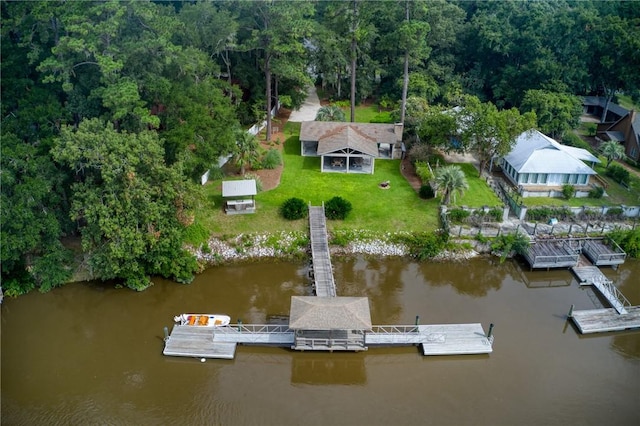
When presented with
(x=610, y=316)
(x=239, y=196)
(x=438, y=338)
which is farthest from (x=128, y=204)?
(x=610, y=316)

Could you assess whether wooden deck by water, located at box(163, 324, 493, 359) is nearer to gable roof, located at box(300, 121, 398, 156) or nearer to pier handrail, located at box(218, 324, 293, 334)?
pier handrail, located at box(218, 324, 293, 334)

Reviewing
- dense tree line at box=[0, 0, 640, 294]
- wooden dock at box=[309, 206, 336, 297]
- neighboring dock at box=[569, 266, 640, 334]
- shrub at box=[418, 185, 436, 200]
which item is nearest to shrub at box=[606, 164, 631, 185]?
dense tree line at box=[0, 0, 640, 294]

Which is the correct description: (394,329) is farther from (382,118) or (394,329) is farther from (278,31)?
(382,118)

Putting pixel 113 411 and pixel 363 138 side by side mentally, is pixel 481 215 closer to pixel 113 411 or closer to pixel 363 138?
pixel 363 138

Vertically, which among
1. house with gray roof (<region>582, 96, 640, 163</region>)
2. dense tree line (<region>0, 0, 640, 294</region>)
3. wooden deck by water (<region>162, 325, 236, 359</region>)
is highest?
dense tree line (<region>0, 0, 640, 294</region>)

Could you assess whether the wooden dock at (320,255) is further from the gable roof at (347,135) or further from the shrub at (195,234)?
the gable roof at (347,135)

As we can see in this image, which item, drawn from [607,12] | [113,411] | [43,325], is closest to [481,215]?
[113,411]
